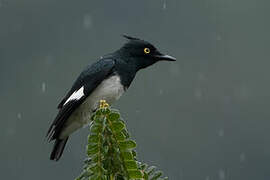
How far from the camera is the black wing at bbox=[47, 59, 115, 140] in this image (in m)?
6.77

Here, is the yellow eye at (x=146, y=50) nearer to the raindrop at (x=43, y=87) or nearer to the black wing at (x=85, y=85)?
the black wing at (x=85, y=85)

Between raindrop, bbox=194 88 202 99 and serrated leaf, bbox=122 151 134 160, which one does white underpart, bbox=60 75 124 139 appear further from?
raindrop, bbox=194 88 202 99

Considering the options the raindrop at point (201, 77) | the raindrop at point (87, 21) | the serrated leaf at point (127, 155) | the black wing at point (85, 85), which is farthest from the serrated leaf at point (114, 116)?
the raindrop at point (87, 21)

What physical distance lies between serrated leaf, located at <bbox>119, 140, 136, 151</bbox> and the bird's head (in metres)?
4.61

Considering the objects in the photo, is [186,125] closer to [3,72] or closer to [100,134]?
[3,72]

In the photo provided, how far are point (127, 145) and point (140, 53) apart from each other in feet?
15.6

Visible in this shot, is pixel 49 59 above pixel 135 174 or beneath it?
above

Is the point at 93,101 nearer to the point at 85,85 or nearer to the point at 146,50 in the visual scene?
the point at 85,85

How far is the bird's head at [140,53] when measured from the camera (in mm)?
7387

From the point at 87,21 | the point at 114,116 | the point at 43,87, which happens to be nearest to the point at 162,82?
the point at 43,87

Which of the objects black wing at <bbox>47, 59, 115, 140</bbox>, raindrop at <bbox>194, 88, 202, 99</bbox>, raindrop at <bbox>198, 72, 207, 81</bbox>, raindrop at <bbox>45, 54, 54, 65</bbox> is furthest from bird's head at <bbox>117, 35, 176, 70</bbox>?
raindrop at <bbox>45, 54, 54, 65</bbox>

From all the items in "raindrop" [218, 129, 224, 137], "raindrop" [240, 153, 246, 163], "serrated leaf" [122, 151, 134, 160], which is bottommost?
"serrated leaf" [122, 151, 134, 160]

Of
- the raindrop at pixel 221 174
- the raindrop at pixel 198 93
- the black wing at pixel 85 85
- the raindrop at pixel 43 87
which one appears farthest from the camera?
the raindrop at pixel 43 87

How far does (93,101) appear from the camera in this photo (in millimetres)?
7062
